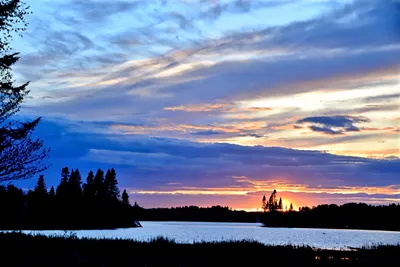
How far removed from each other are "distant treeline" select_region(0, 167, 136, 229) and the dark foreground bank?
56.6 meters

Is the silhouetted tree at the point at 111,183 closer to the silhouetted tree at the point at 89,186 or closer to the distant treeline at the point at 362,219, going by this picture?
the silhouetted tree at the point at 89,186

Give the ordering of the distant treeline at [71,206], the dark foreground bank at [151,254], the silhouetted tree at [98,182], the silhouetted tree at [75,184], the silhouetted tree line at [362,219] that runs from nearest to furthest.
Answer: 1. the dark foreground bank at [151,254]
2. the distant treeline at [71,206]
3. the silhouetted tree at [75,184]
4. the silhouetted tree at [98,182]
5. the silhouetted tree line at [362,219]

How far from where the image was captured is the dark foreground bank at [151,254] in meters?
26.3

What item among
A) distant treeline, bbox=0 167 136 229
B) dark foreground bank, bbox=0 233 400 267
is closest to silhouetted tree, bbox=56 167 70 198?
distant treeline, bbox=0 167 136 229

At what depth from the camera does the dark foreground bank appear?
2627 cm

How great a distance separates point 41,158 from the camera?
23.4 metres

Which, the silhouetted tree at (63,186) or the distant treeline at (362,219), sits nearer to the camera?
the silhouetted tree at (63,186)

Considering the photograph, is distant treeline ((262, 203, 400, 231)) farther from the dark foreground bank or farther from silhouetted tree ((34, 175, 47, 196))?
the dark foreground bank

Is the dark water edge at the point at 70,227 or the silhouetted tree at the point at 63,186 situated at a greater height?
the silhouetted tree at the point at 63,186

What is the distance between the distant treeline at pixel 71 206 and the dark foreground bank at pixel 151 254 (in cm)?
5657

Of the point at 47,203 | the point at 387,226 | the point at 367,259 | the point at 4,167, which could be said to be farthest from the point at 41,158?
the point at 387,226

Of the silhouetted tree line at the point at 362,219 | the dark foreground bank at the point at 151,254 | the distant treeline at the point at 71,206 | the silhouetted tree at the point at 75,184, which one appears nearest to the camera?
the dark foreground bank at the point at 151,254

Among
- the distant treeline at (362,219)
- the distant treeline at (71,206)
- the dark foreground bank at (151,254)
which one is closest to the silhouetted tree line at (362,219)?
the distant treeline at (362,219)

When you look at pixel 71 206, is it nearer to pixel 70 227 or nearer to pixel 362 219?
pixel 70 227
